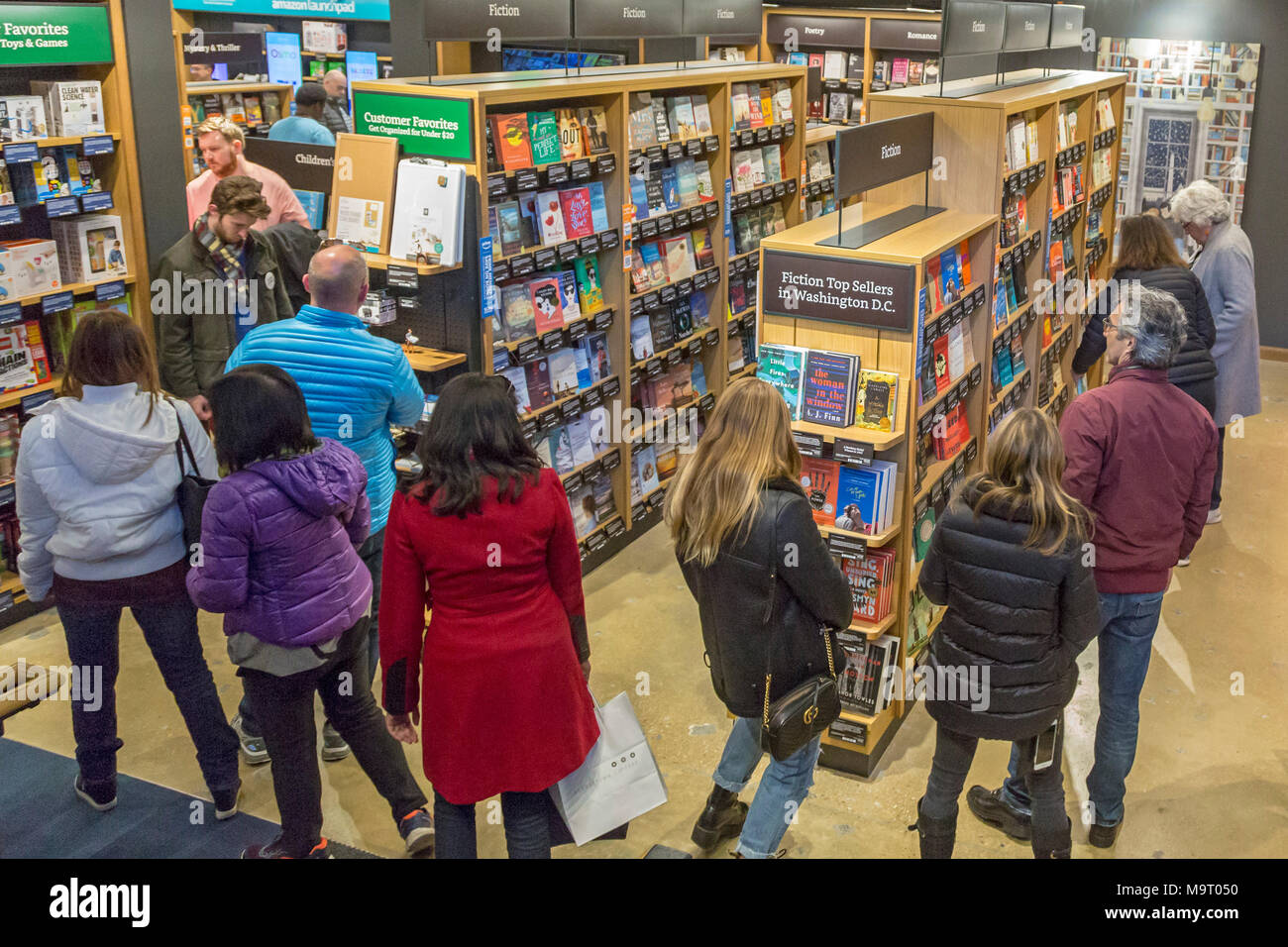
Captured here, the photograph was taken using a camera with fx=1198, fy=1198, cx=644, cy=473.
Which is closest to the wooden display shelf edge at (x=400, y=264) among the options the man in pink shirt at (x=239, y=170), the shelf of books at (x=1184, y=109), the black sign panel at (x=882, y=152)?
the man in pink shirt at (x=239, y=170)

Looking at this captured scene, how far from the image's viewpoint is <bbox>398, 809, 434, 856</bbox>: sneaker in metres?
3.83

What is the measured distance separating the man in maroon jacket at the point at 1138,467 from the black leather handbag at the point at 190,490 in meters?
2.67

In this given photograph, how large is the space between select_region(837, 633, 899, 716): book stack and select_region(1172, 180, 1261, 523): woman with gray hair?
8.87ft

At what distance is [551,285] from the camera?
18.4 feet

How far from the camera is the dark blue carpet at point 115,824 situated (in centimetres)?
395

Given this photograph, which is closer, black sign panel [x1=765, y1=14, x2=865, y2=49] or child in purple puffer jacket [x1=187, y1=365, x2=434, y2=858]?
child in purple puffer jacket [x1=187, y1=365, x2=434, y2=858]

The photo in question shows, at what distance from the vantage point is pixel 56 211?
221 inches

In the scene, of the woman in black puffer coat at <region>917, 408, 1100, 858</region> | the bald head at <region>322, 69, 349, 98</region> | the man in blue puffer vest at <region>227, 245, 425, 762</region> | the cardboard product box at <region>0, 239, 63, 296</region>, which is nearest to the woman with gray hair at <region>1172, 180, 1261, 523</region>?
the woman in black puffer coat at <region>917, 408, 1100, 858</region>

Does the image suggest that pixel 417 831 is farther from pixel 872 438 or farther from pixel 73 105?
pixel 73 105

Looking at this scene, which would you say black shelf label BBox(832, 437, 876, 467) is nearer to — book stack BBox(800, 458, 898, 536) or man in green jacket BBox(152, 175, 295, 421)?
book stack BBox(800, 458, 898, 536)

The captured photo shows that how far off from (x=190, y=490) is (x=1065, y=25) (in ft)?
21.4

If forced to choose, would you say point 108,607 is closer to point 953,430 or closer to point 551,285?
point 551,285

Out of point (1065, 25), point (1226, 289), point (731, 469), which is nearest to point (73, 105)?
point (731, 469)
